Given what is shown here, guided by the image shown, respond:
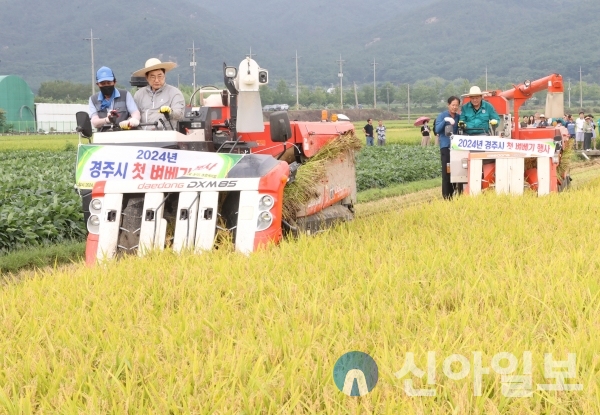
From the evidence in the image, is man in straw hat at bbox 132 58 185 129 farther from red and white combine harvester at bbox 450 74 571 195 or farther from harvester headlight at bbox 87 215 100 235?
red and white combine harvester at bbox 450 74 571 195

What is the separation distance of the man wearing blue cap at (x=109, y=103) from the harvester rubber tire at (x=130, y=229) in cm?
118

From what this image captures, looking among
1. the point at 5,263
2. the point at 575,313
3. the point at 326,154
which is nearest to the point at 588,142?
the point at 326,154

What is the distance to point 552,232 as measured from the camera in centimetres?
671

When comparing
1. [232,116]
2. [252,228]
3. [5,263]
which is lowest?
[5,263]

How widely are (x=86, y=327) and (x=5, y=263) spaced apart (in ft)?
15.5

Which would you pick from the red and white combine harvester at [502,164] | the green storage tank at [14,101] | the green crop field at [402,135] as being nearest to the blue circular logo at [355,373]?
the red and white combine harvester at [502,164]

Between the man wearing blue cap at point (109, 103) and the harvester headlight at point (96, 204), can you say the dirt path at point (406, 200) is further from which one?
the harvester headlight at point (96, 204)

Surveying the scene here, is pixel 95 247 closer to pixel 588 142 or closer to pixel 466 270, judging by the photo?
pixel 466 270

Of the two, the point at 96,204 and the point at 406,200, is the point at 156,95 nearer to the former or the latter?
the point at 96,204

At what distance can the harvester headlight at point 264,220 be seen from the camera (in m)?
6.38

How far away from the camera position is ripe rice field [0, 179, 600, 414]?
317 centimetres

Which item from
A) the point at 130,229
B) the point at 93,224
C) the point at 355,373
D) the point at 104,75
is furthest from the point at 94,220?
the point at 355,373

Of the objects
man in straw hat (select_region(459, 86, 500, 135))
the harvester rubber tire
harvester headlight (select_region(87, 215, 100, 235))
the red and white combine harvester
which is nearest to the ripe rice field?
the harvester rubber tire

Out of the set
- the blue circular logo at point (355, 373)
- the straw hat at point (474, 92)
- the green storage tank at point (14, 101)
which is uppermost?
the green storage tank at point (14, 101)
